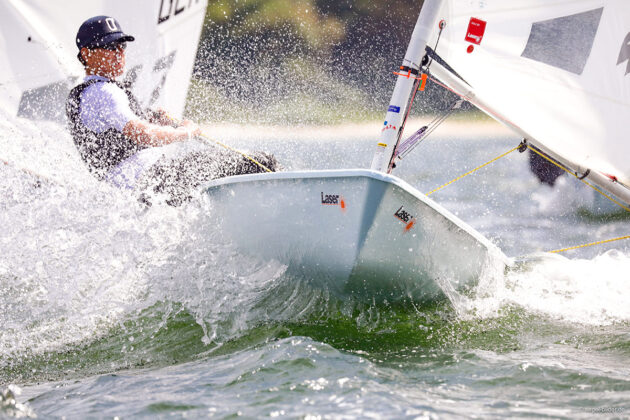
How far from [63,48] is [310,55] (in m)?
13.6

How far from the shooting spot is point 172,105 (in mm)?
4430

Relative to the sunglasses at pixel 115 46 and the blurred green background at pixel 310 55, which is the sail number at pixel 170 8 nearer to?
the sunglasses at pixel 115 46

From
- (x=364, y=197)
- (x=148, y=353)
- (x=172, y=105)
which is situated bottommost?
(x=148, y=353)

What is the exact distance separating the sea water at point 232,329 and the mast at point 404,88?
755 mm

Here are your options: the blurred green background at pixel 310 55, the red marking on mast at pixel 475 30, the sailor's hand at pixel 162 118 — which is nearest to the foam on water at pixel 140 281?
the sailor's hand at pixel 162 118

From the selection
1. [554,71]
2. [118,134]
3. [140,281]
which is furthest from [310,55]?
[140,281]

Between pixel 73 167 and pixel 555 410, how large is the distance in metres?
2.48

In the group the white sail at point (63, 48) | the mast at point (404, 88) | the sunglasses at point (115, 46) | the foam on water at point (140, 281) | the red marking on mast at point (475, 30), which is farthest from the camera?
the white sail at point (63, 48)

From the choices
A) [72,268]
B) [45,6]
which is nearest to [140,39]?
[45,6]

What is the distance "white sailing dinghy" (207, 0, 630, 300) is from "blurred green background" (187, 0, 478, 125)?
11.0m

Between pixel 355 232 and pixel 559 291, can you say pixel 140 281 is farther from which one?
pixel 559 291

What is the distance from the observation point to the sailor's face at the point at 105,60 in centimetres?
269

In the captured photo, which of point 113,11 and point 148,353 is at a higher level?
point 113,11

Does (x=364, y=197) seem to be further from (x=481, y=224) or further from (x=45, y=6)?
(x=481, y=224)
